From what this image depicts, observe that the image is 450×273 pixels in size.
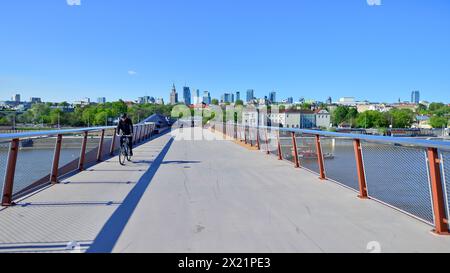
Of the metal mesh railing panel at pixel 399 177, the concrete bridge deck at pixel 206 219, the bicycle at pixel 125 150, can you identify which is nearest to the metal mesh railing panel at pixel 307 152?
the concrete bridge deck at pixel 206 219

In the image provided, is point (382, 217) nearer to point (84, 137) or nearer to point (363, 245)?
point (363, 245)

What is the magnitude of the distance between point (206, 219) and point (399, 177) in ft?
9.53

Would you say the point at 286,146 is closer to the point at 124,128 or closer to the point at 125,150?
the point at 125,150

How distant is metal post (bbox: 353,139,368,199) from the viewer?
5.58m

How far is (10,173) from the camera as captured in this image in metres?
5.17

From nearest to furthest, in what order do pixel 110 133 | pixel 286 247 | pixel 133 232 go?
pixel 286 247
pixel 133 232
pixel 110 133

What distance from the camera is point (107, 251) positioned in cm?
317

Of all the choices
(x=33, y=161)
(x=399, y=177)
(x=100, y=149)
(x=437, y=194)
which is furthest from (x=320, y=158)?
(x=100, y=149)

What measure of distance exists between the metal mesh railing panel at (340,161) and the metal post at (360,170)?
1.32ft

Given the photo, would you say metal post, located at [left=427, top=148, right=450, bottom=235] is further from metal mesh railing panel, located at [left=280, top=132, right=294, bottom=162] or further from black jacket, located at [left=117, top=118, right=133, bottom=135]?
black jacket, located at [left=117, top=118, right=133, bottom=135]
